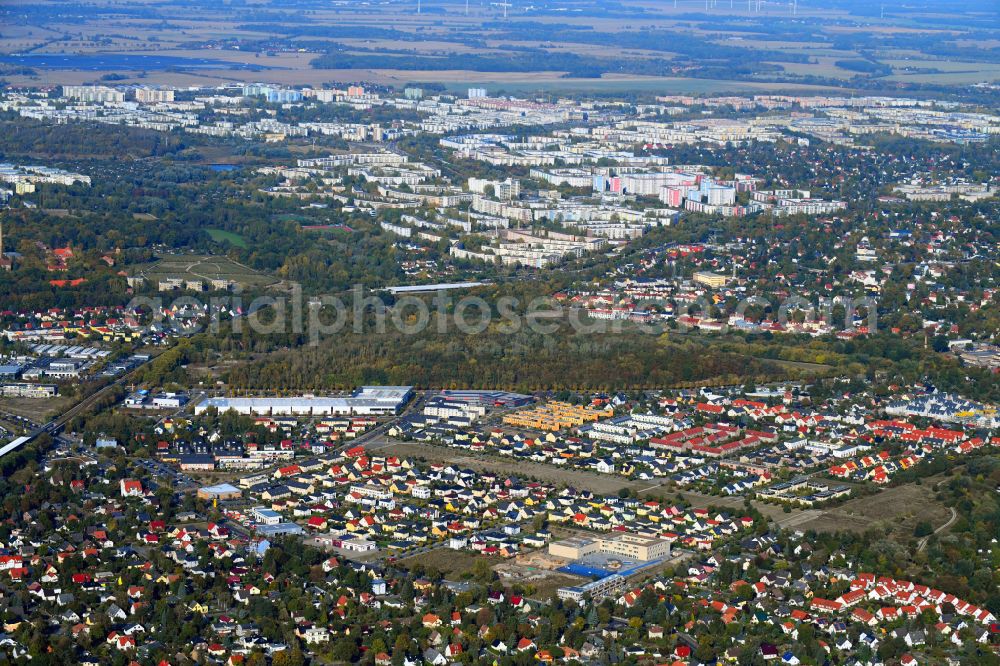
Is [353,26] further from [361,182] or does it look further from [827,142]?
[361,182]

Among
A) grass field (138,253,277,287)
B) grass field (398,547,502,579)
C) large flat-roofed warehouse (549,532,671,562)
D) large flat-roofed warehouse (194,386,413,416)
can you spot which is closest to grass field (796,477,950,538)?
large flat-roofed warehouse (549,532,671,562)

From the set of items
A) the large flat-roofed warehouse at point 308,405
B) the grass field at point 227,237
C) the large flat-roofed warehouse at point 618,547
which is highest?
the large flat-roofed warehouse at point 618,547

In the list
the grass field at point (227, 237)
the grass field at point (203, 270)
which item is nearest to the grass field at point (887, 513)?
the grass field at point (203, 270)

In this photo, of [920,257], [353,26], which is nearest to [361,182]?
[920,257]

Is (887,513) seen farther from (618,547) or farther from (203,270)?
(203,270)

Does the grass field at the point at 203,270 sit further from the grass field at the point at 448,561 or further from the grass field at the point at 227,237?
the grass field at the point at 448,561
